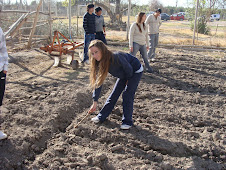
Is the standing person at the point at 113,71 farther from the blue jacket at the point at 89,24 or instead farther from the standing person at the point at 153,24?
the standing person at the point at 153,24

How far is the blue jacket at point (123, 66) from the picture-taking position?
304 centimetres

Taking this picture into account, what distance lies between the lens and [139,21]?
586 centimetres

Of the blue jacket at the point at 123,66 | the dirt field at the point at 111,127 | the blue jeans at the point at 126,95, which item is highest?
the blue jacket at the point at 123,66

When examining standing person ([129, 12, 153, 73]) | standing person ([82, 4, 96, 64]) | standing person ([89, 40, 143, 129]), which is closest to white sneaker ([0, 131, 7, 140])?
standing person ([89, 40, 143, 129])

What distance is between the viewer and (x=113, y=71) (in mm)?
3166

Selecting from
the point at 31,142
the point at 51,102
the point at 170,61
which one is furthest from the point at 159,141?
→ the point at 170,61

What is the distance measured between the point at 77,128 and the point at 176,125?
5.09 feet

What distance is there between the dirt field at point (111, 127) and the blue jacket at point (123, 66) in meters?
0.77

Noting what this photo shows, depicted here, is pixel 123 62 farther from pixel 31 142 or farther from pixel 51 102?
pixel 51 102

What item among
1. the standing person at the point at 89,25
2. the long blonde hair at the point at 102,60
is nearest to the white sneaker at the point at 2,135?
the long blonde hair at the point at 102,60

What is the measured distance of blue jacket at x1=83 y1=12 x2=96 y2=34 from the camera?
6767 mm

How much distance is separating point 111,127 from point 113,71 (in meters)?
0.94

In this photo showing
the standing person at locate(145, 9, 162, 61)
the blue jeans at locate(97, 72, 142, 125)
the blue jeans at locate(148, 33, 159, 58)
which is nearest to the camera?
the blue jeans at locate(97, 72, 142, 125)

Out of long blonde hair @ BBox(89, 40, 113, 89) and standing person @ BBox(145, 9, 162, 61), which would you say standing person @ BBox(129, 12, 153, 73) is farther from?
long blonde hair @ BBox(89, 40, 113, 89)
